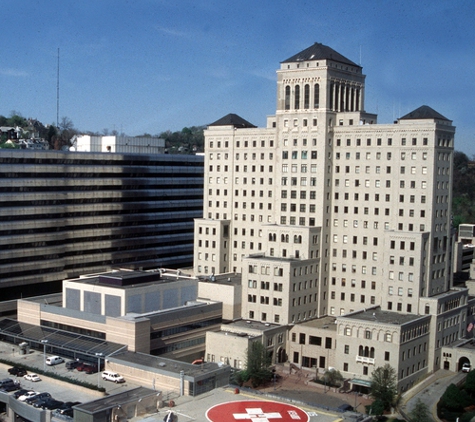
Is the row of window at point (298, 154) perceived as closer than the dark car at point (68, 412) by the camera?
No

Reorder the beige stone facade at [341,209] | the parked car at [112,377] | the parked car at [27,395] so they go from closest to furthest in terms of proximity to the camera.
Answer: the parked car at [27,395]
the parked car at [112,377]
the beige stone facade at [341,209]

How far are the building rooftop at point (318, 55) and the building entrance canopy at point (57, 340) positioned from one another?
45850 mm

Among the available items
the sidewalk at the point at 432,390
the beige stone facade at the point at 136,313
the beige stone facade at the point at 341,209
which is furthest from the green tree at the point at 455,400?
the beige stone facade at the point at 136,313

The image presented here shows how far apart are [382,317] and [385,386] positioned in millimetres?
12899

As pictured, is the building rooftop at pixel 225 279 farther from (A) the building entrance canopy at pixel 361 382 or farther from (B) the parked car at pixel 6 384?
(B) the parked car at pixel 6 384

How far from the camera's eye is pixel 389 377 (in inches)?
2884

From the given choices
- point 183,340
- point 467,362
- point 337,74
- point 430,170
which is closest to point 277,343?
point 183,340

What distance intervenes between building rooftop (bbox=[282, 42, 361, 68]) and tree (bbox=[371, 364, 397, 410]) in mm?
42465

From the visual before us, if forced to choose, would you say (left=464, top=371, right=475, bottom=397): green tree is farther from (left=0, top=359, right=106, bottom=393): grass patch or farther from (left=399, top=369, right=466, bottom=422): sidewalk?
(left=0, top=359, right=106, bottom=393): grass patch

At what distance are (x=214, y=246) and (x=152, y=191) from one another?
19.6 metres

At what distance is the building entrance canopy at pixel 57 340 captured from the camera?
77812 mm

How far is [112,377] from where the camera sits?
71.5m

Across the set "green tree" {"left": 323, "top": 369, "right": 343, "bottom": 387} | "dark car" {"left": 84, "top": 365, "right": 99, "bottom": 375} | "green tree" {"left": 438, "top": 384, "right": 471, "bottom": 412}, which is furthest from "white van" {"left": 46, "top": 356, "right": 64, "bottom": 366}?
"green tree" {"left": 438, "top": 384, "right": 471, "bottom": 412}

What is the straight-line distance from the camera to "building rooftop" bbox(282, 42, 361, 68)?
9531 cm
